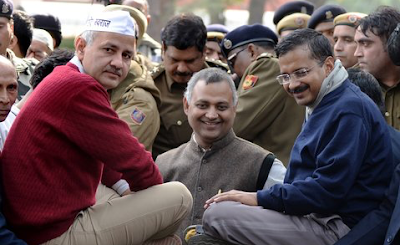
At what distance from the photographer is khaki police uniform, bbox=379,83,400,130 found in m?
5.52

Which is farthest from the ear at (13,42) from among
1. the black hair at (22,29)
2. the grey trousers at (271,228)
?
the grey trousers at (271,228)

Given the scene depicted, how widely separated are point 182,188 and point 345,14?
3.06m

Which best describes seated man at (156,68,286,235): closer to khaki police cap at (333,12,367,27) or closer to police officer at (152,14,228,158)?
police officer at (152,14,228,158)

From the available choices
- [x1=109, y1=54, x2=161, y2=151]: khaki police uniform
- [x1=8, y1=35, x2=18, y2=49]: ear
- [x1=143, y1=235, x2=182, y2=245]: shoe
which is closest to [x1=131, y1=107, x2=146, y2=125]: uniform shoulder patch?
[x1=109, y1=54, x2=161, y2=151]: khaki police uniform

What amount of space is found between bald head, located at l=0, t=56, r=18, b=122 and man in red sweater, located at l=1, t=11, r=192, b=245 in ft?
1.01

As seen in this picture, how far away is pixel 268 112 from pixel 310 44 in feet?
4.36

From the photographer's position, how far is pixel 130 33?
14.4ft

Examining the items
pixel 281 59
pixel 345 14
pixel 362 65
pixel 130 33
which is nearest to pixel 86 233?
pixel 130 33

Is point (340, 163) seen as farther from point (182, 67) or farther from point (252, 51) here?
point (252, 51)

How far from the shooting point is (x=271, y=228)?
416 cm

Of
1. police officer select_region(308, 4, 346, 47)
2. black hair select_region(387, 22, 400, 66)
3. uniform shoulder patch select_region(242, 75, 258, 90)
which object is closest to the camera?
black hair select_region(387, 22, 400, 66)

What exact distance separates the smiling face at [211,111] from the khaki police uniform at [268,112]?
61cm

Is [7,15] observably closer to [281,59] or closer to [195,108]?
[195,108]

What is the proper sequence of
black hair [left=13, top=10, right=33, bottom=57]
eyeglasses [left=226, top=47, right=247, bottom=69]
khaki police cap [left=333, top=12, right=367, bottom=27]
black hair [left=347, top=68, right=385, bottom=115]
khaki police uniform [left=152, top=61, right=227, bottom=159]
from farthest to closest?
black hair [left=13, top=10, right=33, bottom=57], khaki police cap [left=333, top=12, right=367, bottom=27], eyeglasses [left=226, top=47, right=247, bottom=69], khaki police uniform [left=152, top=61, right=227, bottom=159], black hair [left=347, top=68, right=385, bottom=115]
